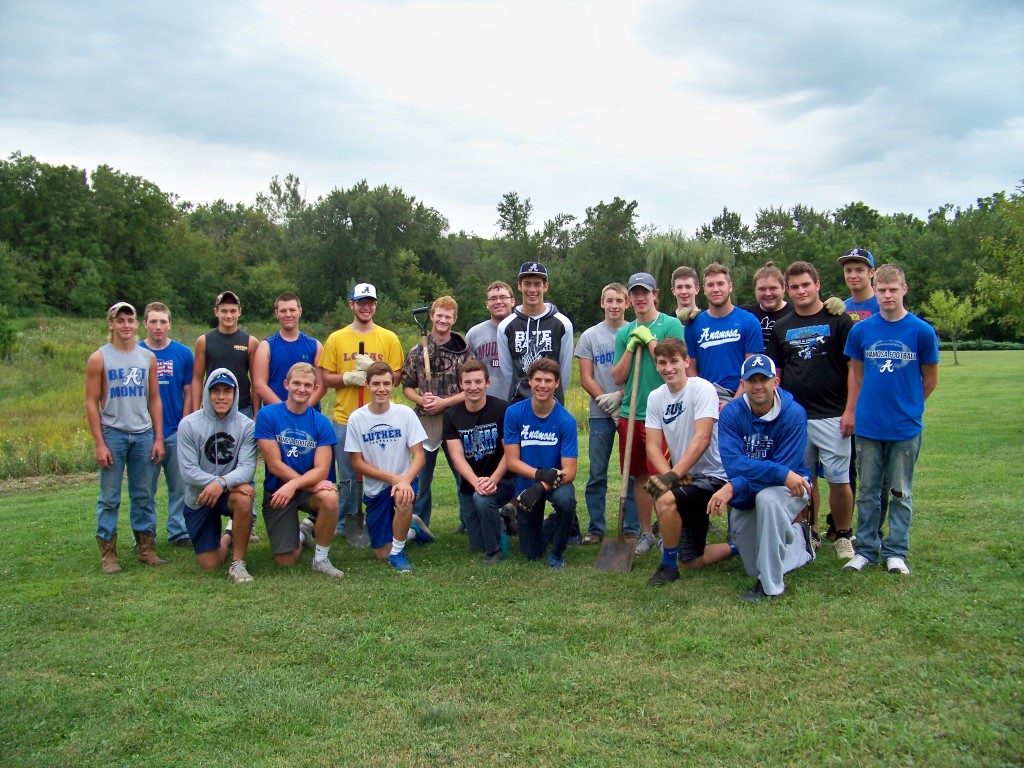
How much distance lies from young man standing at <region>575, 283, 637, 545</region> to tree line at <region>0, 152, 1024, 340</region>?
137 ft

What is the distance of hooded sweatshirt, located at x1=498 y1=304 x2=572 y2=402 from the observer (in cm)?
659

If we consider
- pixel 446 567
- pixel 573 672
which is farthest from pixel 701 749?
pixel 446 567

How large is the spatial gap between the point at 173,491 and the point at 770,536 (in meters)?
5.05

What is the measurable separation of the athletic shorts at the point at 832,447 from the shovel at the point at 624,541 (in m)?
1.28

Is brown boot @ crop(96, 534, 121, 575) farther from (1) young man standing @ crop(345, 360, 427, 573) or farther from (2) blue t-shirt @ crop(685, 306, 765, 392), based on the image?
(2) blue t-shirt @ crop(685, 306, 765, 392)

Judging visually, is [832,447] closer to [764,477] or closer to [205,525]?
[764,477]

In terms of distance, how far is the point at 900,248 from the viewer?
6362 cm

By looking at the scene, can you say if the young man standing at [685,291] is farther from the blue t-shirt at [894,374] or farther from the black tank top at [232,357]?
the black tank top at [232,357]

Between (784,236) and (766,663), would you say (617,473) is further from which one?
(784,236)

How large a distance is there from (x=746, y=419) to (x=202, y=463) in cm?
404

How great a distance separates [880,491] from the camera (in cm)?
539

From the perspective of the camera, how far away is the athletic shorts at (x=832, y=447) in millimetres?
5669

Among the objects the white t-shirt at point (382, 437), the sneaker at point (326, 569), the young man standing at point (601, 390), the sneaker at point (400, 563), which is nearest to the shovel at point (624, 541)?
the young man standing at point (601, 390)

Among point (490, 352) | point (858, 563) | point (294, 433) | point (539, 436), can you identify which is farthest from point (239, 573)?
point (858, 563)
